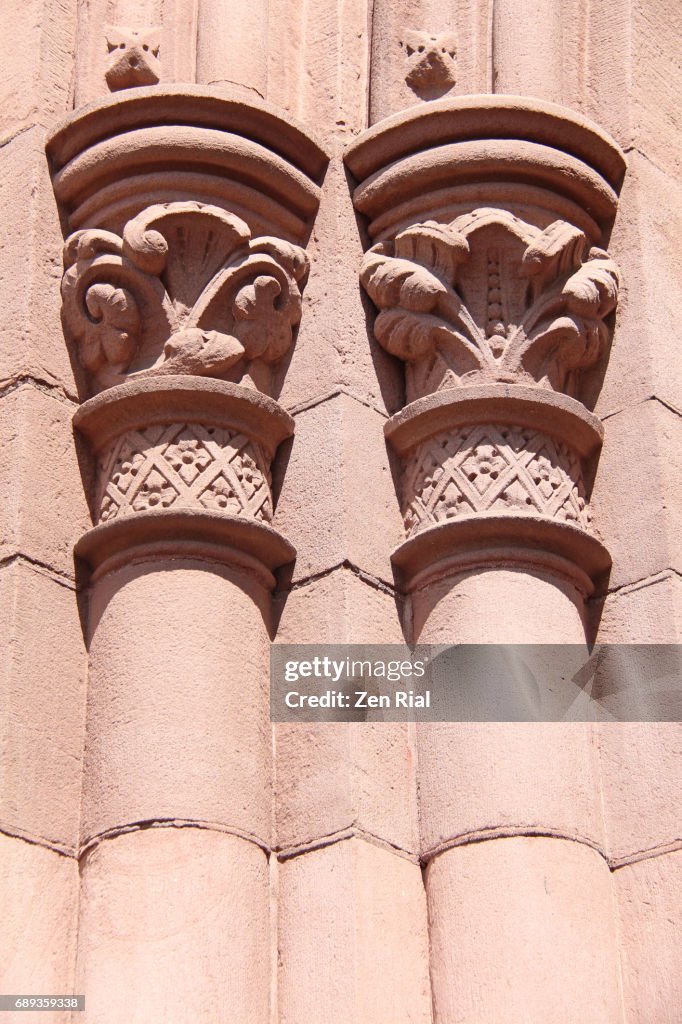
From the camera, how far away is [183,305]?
321cm

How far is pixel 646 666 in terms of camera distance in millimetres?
2988

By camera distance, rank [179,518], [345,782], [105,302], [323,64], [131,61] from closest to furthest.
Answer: [345,782] < [179,518] < [105,302] < [131,61] < [323,64]

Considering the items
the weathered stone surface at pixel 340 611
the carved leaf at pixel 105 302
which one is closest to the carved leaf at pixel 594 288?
the weathered stone surface at pixel 340 611

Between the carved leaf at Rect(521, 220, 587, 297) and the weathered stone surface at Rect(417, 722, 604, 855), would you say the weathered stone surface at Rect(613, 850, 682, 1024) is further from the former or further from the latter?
the carved leaf at Rect(521, 220, 587, 297)

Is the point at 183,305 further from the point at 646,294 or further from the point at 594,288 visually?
the point at 646,294

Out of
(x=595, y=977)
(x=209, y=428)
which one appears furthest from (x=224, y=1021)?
(x=209, y=428)

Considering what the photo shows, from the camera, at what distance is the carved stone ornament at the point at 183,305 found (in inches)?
120

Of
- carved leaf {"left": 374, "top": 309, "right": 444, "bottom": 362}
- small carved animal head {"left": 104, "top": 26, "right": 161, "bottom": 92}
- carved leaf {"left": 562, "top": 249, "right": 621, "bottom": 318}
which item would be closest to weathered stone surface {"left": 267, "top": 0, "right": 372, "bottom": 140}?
small carved animal head {"left": 104, "top": 26, "right": 161, "bottom": 92}

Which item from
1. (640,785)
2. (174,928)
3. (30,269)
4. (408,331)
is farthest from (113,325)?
(640,785)

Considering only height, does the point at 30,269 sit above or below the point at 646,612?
above

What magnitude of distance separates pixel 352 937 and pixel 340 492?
794mm

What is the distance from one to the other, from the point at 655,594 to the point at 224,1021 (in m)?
1.02

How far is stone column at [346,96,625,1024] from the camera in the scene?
107 inches

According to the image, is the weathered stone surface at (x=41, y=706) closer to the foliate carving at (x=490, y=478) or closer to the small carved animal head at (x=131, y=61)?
the foliate carving at (x=490, y=478)
